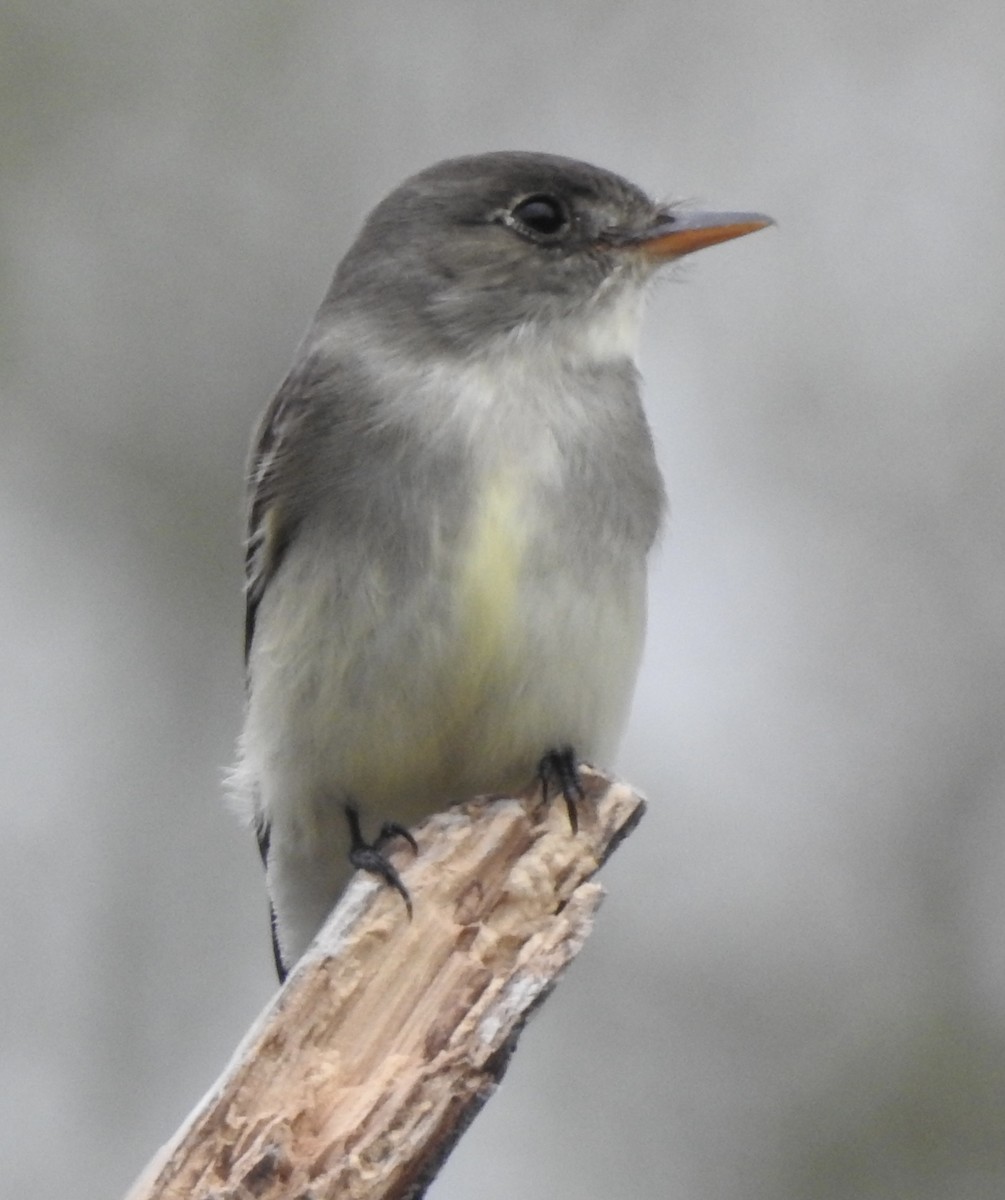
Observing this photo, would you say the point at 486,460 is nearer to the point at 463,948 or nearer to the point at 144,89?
the point at 463,948

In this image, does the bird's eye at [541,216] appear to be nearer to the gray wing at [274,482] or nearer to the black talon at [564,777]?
the gray wing at [274,482]

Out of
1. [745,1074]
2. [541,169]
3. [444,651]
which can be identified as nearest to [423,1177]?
[444,651]

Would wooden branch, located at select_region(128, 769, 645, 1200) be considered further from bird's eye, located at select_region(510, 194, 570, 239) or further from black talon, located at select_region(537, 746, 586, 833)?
bird's eye, located at select_region(510, 194, 570, 239)

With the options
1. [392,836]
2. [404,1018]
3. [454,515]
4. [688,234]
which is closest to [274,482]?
[454,515]

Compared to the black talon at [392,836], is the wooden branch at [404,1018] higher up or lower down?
lower down

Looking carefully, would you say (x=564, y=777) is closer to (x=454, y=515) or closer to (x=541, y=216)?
(x=454, y=515)

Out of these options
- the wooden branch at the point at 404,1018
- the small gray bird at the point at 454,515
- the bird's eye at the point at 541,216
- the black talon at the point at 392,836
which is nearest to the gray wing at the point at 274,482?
the small gray bird at the point at 454,515

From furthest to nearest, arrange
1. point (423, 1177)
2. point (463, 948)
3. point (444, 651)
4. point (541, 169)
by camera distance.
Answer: point (541, 169), point (444, 651), point (463, 948), point (423, 1177)
